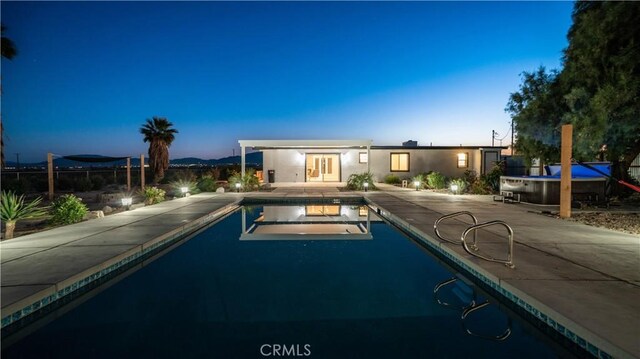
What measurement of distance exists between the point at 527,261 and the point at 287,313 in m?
3.26

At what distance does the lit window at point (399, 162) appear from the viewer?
22750mm

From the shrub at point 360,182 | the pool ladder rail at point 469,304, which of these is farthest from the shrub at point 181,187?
the pool ladder rail at point 469,304

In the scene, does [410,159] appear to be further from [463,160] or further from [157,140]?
[157,140]

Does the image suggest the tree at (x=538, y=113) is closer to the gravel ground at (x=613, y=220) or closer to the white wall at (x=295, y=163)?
the gravel ground at (x=613, y=220)

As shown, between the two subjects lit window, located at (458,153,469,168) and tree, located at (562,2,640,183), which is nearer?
tree, located at (562,2,640,183)

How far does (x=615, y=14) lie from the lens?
7402mm

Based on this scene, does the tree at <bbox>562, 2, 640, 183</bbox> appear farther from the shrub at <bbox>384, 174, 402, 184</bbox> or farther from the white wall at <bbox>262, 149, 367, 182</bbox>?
the white wall at <bbox>262, 149, 367, 182</bbox>

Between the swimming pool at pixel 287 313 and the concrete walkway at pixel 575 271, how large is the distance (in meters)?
0.35

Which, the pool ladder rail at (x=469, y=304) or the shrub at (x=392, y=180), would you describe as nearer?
the pool ladder rail at (x=469, y=304)

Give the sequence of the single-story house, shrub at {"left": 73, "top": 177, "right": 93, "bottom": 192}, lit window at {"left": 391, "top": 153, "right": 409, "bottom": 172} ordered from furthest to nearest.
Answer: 1. lit window at {"left": 391, "top": 153, "right": 409, "bottom": 172}
2. the single-story house
3. shrub at {"left": 73, "top": 177, "right": 93, "bottom": 192}

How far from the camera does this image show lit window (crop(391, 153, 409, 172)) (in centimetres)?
2275

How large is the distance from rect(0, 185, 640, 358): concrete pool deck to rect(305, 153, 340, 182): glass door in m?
15.3

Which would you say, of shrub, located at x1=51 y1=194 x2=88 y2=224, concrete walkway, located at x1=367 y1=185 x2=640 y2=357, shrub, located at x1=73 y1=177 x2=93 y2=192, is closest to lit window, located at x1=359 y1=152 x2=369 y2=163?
concrete walkway, located at x1=367 y1=185 x2=640 y2=357

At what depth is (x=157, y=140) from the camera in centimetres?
2698
